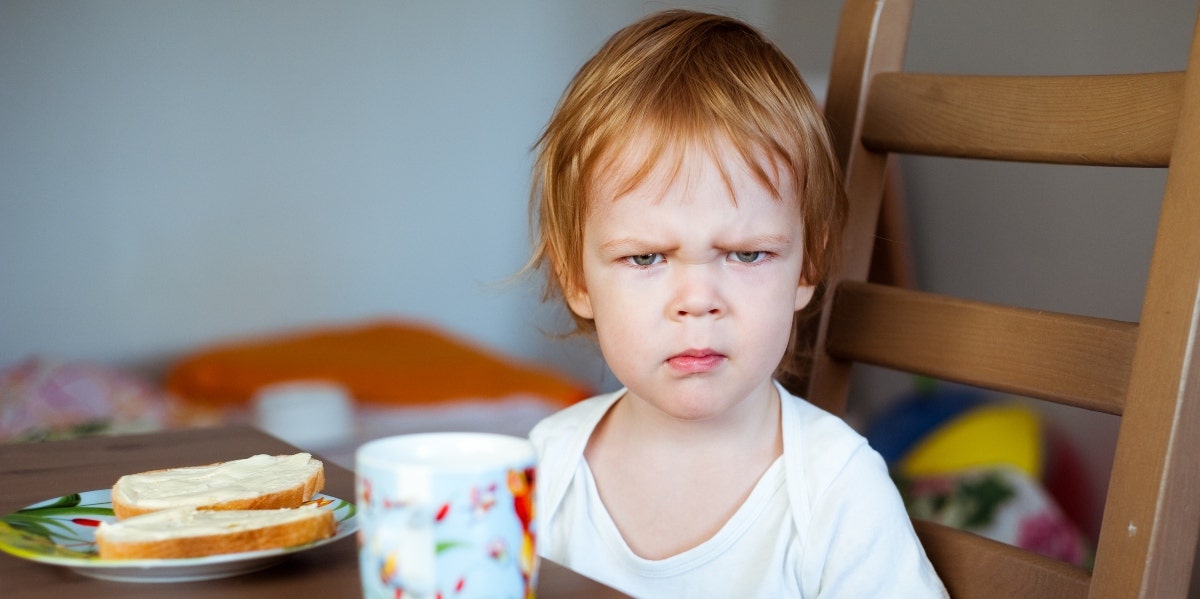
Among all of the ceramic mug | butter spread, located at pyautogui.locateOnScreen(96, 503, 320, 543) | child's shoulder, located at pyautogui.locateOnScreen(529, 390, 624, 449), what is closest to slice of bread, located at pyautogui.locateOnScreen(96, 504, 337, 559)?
butter spread, located at pyautogui.locateOnScreen(96, 503, 320, 543)

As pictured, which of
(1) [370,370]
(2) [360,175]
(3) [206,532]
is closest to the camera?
(3) [206,532]

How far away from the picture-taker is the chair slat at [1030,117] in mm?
778

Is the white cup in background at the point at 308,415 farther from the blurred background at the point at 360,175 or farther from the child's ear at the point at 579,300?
the child's ear at the point at 579,300

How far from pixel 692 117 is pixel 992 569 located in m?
0.39

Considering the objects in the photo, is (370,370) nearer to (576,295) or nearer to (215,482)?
(576,295)

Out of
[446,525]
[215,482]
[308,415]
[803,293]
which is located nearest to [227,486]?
[215,482]

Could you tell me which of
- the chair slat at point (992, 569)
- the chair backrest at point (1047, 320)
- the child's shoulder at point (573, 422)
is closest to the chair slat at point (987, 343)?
the chair backrest at point (1047, 320)

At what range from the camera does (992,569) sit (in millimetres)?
821

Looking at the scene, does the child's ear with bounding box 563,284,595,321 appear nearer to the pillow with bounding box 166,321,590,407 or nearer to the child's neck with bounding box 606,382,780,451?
the child's neck with bounding box 606,382,780,451

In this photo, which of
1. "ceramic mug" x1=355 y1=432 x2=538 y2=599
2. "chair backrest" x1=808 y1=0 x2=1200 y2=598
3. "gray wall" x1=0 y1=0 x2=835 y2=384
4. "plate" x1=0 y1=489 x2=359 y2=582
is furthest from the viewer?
"gray wall" x1=0 y1=0 x2=835 y2=384

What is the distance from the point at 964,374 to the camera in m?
0.88

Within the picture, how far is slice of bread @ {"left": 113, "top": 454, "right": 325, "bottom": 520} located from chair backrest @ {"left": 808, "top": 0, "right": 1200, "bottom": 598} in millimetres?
469

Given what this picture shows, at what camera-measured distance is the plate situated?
550 millimetres

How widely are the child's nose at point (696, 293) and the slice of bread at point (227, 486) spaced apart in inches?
11.5
